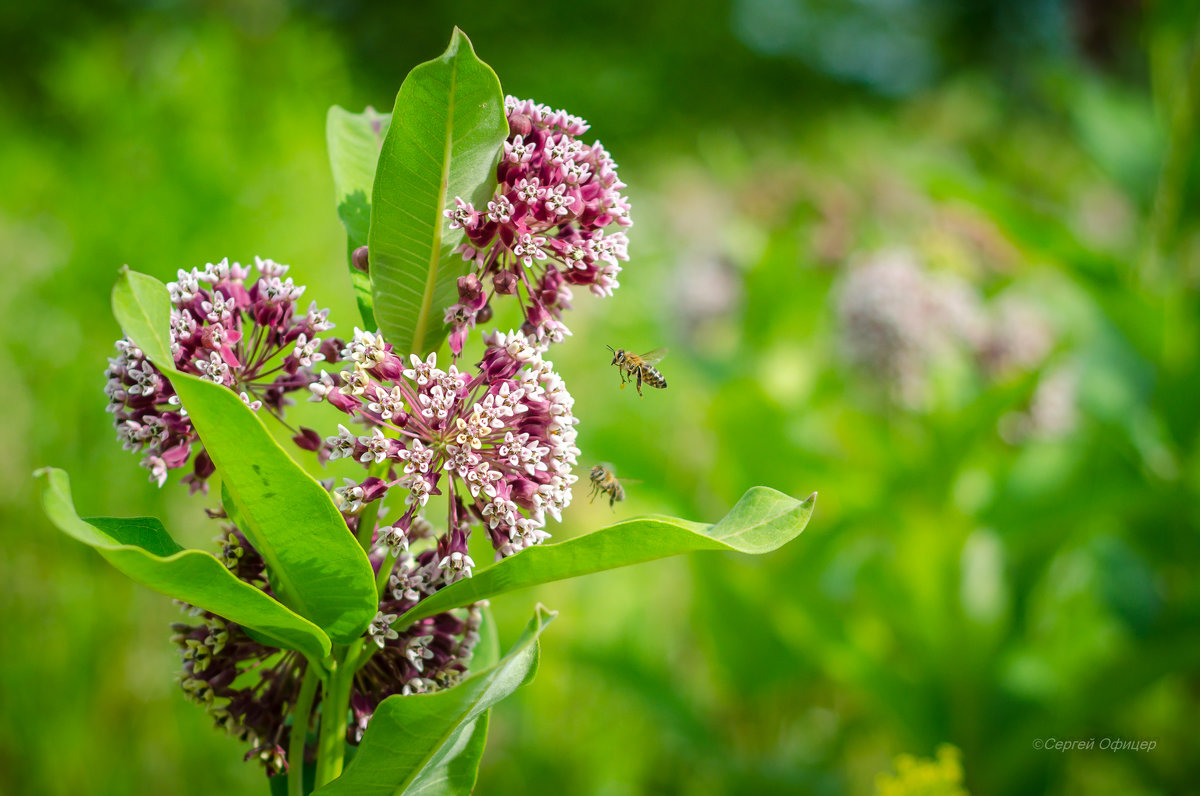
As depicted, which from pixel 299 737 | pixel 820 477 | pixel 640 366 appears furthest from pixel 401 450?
pixel 820 477

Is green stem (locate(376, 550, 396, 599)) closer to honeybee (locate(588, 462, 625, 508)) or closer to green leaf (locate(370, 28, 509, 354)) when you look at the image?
green leaf (locate(370, 28, 509, 354))

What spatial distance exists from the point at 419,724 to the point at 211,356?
1.09 feet

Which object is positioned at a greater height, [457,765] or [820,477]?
[820,477]

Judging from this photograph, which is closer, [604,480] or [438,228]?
[438,228]

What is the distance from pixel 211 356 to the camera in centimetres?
71

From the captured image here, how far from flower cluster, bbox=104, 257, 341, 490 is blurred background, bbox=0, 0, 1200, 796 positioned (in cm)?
99

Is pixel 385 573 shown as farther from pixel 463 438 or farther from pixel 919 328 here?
pixel 919 328

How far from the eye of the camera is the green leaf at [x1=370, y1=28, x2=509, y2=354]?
2.22 ft

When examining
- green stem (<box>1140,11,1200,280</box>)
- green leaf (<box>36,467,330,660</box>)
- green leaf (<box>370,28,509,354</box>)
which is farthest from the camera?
green stem (<box>1140,11,1200,280</box>)

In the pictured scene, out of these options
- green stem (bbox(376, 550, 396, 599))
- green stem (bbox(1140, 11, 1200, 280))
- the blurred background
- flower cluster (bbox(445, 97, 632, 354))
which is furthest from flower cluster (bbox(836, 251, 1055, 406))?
green stem (bbox(376, 550, 396, 599))

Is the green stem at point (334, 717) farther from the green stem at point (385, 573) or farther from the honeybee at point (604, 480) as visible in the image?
the honeybee at point (604, 480)

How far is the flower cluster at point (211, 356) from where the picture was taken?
716mm

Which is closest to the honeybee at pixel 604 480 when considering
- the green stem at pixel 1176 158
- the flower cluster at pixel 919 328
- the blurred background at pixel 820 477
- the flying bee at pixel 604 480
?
the flying bee at pixel 604 480

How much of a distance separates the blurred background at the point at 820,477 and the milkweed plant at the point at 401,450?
2.59 feet
